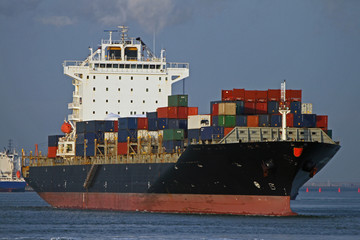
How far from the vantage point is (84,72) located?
64.2 meters

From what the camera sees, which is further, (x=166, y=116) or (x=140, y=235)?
(x=166, y=116)

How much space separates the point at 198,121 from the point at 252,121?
4015 mm

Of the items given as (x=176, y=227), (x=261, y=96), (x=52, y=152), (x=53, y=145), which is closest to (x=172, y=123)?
(x=261, y=96)

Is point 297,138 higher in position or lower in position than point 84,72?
lower

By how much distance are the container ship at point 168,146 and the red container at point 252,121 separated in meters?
0.13

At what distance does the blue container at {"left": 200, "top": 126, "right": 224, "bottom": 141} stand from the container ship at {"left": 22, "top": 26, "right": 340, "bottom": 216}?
0.06 m

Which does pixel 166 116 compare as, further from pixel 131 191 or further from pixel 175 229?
pixel 175 229

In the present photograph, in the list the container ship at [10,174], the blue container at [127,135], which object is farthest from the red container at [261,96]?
the container ship at [10,174]

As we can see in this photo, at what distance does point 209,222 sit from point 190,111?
34.7 ft

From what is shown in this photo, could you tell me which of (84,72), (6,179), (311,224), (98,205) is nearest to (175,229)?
(311,224)

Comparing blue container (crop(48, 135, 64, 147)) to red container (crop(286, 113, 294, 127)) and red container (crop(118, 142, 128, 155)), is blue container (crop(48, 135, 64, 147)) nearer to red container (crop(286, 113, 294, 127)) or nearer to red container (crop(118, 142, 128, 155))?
red container (crop(118, 142, 128, 155))

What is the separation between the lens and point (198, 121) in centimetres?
5016

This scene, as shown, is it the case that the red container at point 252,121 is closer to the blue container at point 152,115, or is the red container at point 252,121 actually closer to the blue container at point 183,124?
the blue container at point 183,124

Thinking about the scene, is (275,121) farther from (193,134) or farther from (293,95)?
(193,134)
